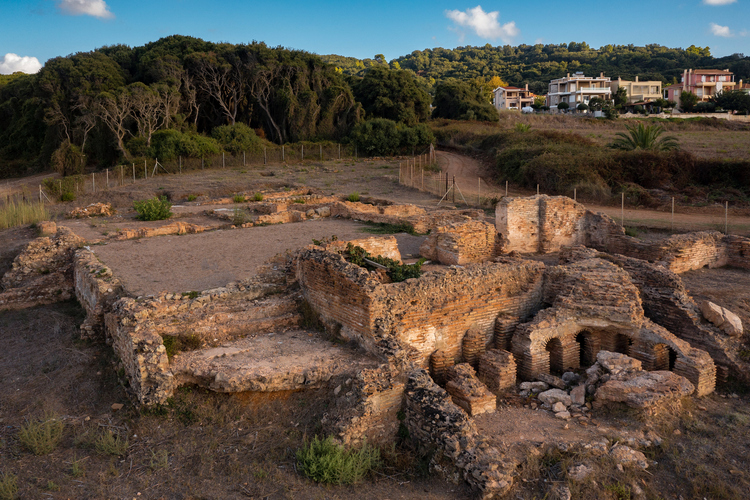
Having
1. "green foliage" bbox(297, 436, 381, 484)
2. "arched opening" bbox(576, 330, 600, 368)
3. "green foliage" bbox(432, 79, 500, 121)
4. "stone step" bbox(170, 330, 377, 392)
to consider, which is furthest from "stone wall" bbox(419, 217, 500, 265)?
"green foliage" bbox(432, 79, 500, 121)

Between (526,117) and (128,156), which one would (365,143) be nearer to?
(128,156)

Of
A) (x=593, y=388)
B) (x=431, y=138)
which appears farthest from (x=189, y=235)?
(x=431, y=138)

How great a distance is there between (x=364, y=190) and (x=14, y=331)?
20655 mm

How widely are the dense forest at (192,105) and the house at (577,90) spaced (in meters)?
29.2

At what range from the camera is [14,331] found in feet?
33.5

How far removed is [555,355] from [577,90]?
270ft

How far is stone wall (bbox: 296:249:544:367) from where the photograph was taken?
787cm

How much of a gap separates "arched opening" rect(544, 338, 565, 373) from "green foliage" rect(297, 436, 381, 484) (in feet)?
13.0

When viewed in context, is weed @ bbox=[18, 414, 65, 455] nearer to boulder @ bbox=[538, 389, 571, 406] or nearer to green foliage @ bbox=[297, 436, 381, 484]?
green foliage @ bbox=[297, 436, 381, 484]

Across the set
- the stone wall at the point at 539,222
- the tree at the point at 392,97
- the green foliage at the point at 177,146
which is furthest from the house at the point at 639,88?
the stone wall at the point at 539,222

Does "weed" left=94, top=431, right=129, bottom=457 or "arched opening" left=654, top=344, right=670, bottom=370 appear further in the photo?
"arched opening" left=654, top=344, right=670, bottom=370

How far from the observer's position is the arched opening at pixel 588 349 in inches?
354

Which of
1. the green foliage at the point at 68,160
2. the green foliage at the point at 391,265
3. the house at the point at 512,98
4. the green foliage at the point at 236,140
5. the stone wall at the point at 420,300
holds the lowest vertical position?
the stone wall at the point at 420,300

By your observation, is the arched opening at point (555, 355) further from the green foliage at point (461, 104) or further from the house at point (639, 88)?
the house at point (639, 88)
